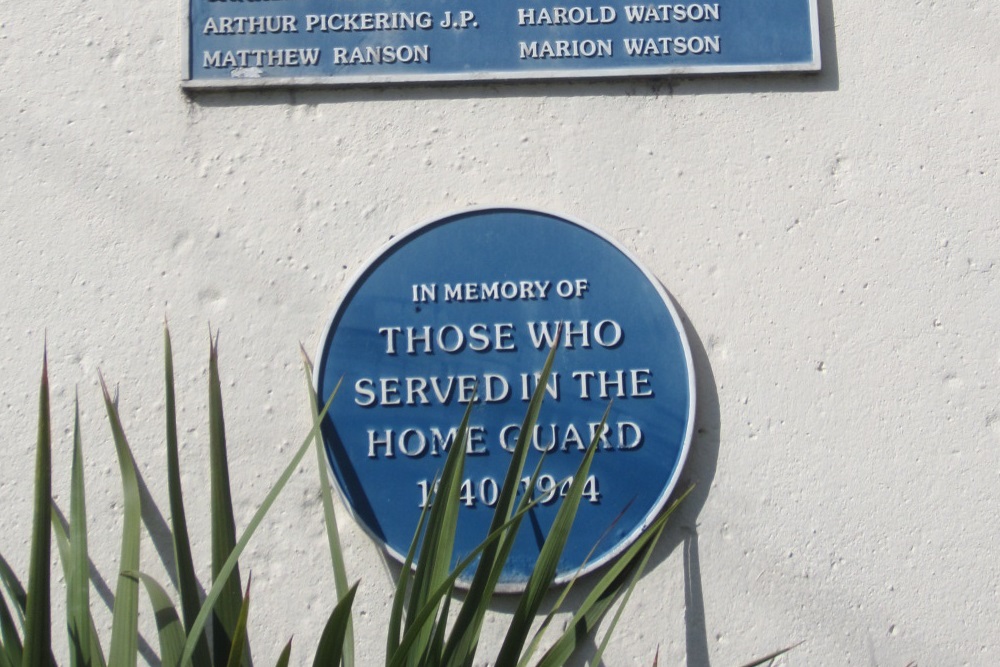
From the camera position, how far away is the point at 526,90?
242 centimetres

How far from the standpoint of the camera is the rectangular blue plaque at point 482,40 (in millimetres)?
2416

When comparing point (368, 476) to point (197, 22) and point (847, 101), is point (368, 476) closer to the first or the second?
point (197, 22)

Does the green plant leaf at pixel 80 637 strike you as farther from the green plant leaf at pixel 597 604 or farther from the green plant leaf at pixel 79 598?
the green plant leaf at pixel 597 604

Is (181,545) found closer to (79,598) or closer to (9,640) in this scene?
(79,598)

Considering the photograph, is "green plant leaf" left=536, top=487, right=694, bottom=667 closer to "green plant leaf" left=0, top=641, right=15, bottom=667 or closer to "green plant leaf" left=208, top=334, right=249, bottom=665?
"green plant leaf" left=208, top=334, right=249, bottom=665

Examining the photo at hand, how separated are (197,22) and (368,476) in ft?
4.04

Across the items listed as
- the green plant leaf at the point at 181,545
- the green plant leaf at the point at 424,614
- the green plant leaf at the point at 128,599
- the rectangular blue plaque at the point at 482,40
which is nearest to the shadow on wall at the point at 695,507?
the green plant leaf at the point at 424,614

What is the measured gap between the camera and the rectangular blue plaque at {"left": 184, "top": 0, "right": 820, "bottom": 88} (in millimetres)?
2416

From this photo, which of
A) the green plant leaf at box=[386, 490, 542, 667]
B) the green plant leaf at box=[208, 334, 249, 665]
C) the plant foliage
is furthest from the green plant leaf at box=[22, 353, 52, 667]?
the green plant leaf at box=[386, 490, 542, 667]

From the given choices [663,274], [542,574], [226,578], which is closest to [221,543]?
[226,578]

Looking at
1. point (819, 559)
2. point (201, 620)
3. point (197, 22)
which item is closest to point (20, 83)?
point (197, 22)

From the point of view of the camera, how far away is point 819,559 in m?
2.16

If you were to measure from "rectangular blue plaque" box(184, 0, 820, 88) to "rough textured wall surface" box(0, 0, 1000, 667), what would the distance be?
0.19 feet

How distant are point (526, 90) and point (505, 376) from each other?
28.7 inches
